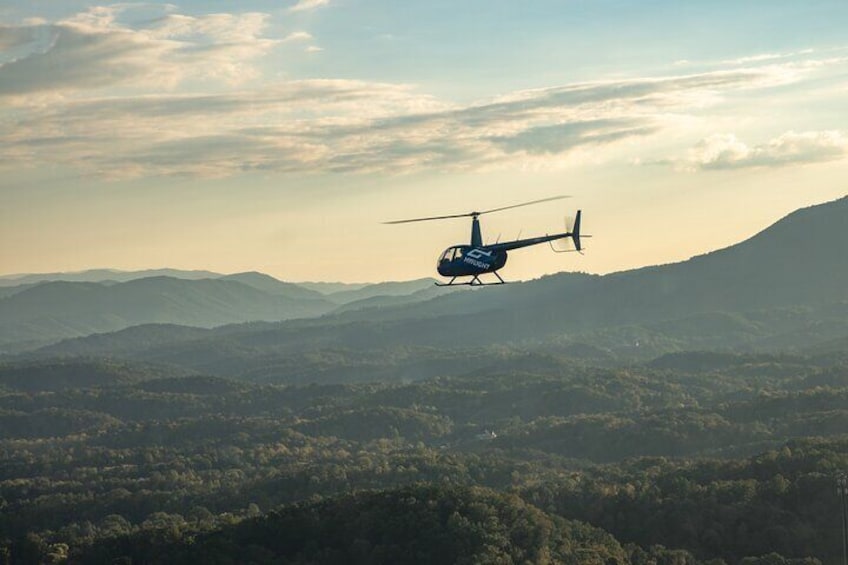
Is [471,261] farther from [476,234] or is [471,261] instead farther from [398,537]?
[398,537]

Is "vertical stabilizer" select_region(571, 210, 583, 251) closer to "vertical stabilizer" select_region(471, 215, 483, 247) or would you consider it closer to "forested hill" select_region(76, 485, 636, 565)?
"vertical stabilizer" select_region(471, 215, 483, 247)

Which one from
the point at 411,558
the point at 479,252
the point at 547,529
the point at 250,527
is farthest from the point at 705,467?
the point at 479,252

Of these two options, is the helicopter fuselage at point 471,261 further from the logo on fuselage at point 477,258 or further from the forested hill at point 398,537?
the forested hill at point 398,537

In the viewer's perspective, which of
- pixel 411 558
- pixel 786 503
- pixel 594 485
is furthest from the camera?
pixel 594 485

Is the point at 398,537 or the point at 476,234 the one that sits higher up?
the point at 476,234

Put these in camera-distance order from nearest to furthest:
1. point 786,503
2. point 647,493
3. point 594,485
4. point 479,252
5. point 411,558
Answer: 1. point 479,252
2. point 411,558
3. point 786,503
4. point 647,493
5. point 594,485

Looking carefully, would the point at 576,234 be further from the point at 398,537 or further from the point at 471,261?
the point at 398,537

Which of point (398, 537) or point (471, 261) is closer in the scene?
point (471, 261)

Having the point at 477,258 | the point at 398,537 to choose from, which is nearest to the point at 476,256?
the point at 477,258

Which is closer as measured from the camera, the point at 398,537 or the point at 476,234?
the point at 476,234

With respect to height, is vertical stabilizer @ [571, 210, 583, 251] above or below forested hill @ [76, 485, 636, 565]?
above

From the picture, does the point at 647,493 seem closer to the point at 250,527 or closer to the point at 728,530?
the point at 728,530
